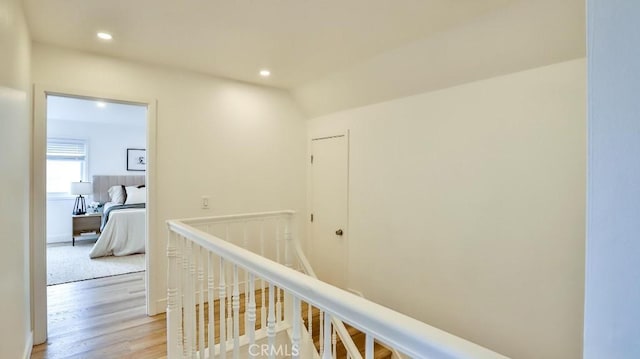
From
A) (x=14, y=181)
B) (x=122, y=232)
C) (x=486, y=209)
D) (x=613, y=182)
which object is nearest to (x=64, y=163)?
(x=122, y=232)

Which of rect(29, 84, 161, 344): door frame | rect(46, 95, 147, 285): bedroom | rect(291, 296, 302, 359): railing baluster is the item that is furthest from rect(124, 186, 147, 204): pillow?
rect(291, 296, 302, 359): railing baluster

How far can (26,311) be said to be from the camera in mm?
2207

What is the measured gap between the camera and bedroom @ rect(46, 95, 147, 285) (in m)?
4.91

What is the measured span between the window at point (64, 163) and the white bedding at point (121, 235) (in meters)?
1.98

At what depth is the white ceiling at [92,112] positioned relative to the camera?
15.7ft

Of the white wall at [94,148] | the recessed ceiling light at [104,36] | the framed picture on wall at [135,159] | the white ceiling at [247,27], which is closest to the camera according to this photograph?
the white ceiling at [247,27]

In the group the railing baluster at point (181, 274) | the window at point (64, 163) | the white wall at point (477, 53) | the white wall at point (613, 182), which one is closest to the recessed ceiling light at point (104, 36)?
the railing baluster at point (181, 274)

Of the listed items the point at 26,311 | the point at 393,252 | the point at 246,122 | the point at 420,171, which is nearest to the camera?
the point at 26,311

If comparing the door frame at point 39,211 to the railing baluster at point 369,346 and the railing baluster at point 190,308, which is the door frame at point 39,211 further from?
the railing baluster at point 369,346

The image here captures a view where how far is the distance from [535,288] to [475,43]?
168cm

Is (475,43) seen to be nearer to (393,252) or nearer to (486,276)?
(486,276)

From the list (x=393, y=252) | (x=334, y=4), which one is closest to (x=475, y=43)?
(x=334, y=4)

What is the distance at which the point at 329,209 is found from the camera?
3.69 metres

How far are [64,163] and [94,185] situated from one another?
0.65 meters
